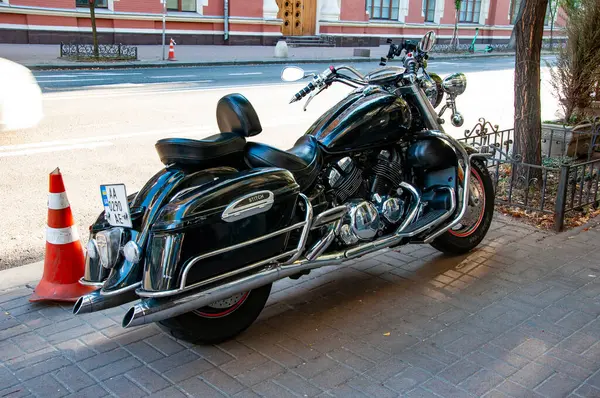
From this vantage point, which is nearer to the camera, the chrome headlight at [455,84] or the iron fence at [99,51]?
the chrome headlight at [455,84]

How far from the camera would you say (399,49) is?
16.0 feet

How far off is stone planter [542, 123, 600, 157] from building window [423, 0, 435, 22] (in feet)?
101

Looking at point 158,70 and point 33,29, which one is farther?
point 33,29

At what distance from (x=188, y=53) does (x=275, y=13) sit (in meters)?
6.53

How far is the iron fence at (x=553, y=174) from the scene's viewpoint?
5918 millimetres

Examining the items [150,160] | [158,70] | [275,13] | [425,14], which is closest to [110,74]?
[158,70]

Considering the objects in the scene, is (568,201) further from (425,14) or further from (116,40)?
(425,14)

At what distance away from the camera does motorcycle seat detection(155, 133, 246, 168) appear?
11.3ft

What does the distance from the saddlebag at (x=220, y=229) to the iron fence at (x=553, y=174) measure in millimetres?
2699

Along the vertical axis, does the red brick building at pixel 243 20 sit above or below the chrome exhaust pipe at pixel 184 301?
above

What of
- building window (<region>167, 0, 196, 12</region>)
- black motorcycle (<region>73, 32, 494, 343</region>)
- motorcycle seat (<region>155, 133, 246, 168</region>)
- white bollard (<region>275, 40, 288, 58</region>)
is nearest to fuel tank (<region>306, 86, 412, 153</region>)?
black motorcycle (<region>73, 32, 494, 343</region>)

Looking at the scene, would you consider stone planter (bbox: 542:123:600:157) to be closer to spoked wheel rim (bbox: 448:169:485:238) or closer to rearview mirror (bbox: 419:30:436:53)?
spoked wheel rim (bbox: 448:169:485:238)

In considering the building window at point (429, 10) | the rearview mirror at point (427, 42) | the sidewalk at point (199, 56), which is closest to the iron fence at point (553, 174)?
the rearview mirror at point (427, 42)

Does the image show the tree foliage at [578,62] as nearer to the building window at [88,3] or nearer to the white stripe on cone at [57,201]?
the white stripe on cone at [57,201]
